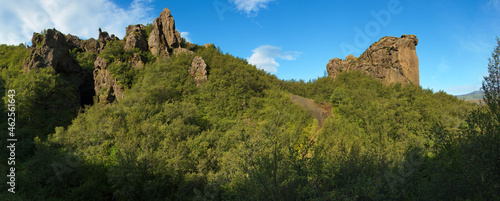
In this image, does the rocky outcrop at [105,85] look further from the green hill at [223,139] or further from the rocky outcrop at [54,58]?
the rocky outcrop at [54,58]

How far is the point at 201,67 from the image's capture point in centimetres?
3597

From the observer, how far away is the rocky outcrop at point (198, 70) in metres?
35.0

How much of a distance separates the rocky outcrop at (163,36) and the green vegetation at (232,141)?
2121mm

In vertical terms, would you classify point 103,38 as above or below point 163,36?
above

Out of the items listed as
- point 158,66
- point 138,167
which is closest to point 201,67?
point 158,66

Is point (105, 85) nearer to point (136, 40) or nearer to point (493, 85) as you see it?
point (136, 40)

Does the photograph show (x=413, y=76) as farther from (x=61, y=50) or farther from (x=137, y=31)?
(x=61, y=50)

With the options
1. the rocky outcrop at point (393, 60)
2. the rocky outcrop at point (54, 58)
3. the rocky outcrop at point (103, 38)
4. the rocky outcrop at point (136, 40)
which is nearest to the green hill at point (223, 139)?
the rocky outcrop at point (54, 58)

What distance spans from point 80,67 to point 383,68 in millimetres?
62300

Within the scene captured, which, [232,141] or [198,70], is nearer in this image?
[232,141]

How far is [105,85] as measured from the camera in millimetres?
36281

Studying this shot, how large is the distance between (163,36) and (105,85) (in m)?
13.0

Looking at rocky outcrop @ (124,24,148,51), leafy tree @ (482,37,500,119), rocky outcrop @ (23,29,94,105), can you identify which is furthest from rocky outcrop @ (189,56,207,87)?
leafy tree @ (482,37,500,119)

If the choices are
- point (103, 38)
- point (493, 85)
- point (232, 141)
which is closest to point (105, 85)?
→ point (103, 38)
